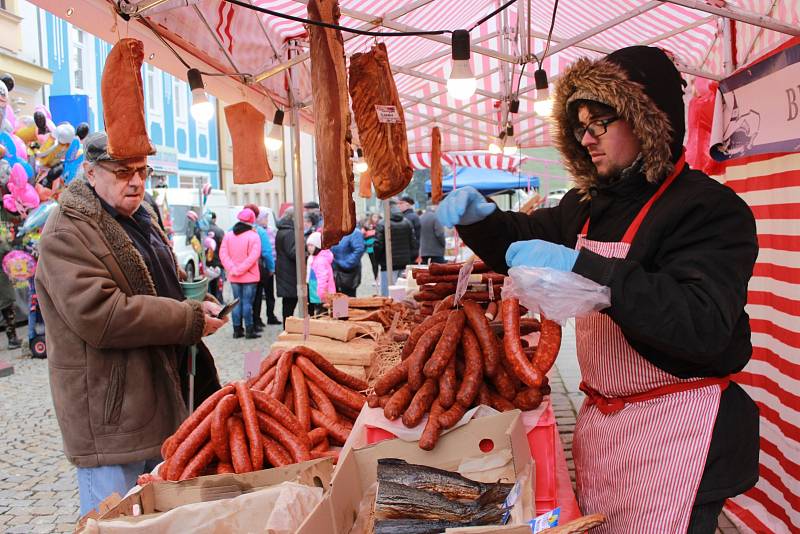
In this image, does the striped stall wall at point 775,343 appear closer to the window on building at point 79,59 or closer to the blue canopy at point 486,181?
the blue canopy at point 486,181

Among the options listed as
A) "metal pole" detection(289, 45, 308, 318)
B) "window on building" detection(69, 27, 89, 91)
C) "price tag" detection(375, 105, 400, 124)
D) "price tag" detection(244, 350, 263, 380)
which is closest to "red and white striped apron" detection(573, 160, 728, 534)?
"price tag" detection(375, 105, 400, 124)

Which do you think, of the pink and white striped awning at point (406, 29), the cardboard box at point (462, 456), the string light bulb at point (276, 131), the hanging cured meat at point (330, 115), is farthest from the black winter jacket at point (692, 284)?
the string light bulb at point (276, 131)

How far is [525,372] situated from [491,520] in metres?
0.61

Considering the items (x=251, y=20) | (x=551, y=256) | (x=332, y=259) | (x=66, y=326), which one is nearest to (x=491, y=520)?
(x=551, y=256)

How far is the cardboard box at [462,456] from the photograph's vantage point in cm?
209

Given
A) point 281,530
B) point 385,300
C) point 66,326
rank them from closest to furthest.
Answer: point 281,530 < point 66,326 < point 385,300

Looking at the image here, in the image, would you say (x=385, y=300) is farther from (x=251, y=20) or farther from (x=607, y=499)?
(x=607, y=499)

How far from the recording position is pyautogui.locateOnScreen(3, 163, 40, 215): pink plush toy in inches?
409

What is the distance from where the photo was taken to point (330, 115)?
101 inches

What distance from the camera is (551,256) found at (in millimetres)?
1973

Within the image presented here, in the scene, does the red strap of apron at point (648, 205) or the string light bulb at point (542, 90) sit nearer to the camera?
the red strap of apron at point (648, 205)

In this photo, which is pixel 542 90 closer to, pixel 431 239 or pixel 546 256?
pixel 546 256

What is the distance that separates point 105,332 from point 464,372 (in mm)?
1688

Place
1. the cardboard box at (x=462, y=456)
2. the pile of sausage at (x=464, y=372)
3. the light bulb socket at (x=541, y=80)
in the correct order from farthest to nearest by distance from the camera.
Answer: the light bulb socket at (x=541, y=80), the pile of sausage at (x=464, y=372), the cardboard box at (x=462, y=456)
